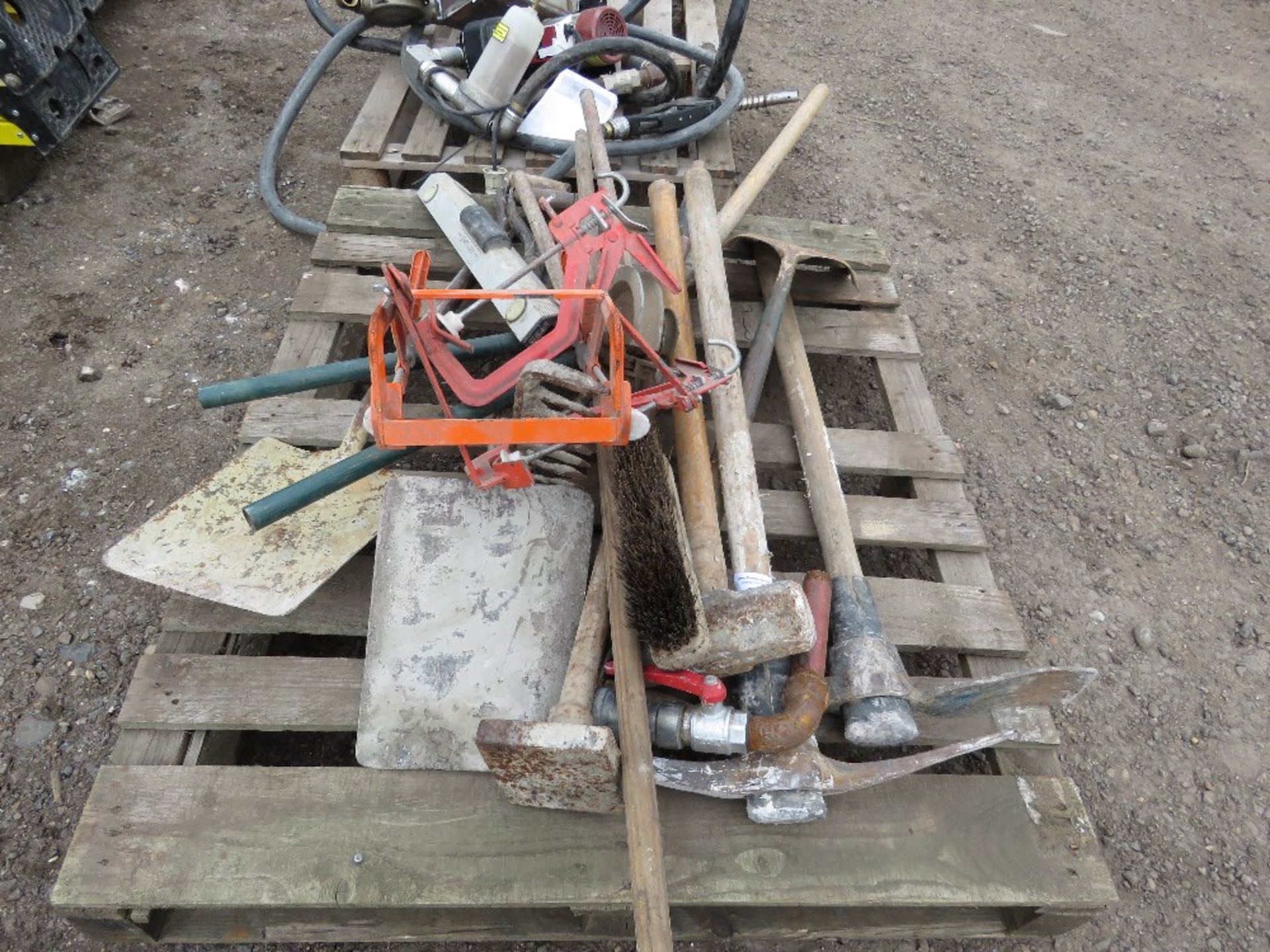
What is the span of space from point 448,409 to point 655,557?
57 centimetres

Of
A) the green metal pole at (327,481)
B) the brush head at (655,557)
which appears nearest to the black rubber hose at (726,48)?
the green metal pole at (327,481)

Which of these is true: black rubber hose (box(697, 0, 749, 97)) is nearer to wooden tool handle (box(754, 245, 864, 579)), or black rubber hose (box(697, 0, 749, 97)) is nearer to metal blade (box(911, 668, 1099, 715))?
wooden tool handle (box(754, 245, 864, 579))

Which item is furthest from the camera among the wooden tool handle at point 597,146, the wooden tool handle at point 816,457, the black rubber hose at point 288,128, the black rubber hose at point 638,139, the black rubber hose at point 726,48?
the black rubber hose at point 288,128

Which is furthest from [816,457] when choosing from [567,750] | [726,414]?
[567,750]

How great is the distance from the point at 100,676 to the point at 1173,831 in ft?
9.10

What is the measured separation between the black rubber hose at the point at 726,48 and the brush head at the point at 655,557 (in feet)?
5.81

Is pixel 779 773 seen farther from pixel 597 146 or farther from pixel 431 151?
pixel 431 151

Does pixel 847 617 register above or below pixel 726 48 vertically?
below

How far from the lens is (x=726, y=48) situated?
2.79 m

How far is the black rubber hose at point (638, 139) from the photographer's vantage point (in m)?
2.81

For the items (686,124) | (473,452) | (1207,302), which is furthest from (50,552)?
Result: (1207,302)

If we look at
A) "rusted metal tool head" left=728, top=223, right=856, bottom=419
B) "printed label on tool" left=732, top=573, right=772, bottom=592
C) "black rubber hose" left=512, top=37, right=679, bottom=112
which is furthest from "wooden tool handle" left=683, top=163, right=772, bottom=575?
"black rubber hose" left=512, top=37, right=679, bottom=112

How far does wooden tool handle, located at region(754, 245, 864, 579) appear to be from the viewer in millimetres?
1891

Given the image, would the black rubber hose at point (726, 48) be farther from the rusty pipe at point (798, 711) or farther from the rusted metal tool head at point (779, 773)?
the rusted metal tool head at point (779, 773)
